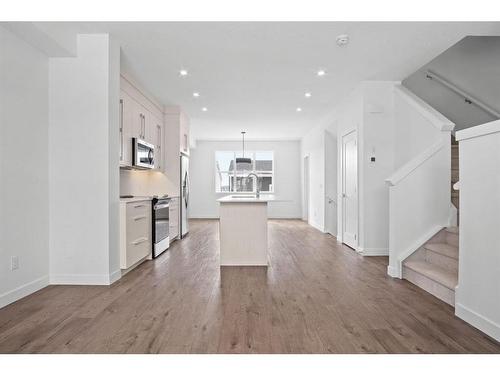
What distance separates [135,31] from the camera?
3.14 m

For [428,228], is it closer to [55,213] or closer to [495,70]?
[495,70]

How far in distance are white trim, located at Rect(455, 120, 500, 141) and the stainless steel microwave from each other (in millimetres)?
3812

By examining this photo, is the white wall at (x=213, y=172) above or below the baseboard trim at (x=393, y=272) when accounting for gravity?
above

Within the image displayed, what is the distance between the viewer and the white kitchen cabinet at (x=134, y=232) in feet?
11.6

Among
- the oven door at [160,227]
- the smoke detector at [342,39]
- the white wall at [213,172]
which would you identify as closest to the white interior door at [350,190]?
the smoke detector at [342,39]

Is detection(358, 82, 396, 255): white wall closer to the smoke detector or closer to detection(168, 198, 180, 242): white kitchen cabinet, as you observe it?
the smoke detector

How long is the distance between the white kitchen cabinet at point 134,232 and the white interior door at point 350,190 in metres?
3.16

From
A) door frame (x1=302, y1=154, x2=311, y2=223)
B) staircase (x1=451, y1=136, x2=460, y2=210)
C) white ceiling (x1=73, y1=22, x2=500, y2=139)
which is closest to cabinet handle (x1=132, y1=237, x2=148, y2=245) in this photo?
white ceiling (x1=73, y1=22, x2=500, y2=139)

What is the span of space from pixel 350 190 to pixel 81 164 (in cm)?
404

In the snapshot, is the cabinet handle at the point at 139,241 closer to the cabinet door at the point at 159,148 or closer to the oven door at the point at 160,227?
the oven door at the point at 160,227

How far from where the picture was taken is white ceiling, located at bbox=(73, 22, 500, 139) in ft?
10.1

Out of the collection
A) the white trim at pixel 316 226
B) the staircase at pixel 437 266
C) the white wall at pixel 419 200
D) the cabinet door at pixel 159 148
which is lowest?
the white trim at pixel 316 226

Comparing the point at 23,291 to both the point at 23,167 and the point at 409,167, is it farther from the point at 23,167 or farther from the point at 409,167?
the point at 409,167
